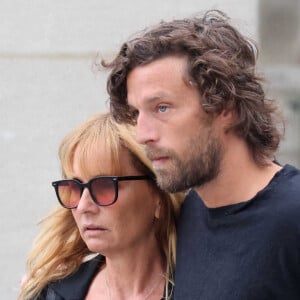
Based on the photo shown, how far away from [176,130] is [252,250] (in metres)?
0.33

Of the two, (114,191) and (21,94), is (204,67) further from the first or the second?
(21,94)

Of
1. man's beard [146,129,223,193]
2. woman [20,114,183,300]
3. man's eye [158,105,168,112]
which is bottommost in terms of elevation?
woman [20,114,183,300]

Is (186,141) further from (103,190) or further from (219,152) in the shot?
(103,190)

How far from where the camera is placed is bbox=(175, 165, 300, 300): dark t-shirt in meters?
1.77

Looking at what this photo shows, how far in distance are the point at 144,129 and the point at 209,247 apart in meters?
0.33

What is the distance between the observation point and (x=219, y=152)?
6.14ft

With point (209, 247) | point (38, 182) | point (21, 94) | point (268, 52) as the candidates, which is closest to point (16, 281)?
point (38, 182)

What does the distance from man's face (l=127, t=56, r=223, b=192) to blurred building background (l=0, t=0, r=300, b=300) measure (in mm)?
2114

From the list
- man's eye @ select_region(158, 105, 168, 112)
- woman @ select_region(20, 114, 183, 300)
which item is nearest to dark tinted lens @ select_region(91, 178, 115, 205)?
woman @ select_region(20, 114, 183, 300)

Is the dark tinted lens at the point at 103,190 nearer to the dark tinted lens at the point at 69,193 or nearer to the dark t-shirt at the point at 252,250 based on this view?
the dark tinted lens at the point at 69,193

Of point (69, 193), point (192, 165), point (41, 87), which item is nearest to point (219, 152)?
point (192, 165)

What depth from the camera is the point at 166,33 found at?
A: 1962mm

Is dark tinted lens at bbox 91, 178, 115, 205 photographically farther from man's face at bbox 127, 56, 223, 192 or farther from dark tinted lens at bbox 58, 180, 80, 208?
man's face at bbox 127, 56, 223, 192

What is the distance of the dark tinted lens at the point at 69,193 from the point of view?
2.23 metres
